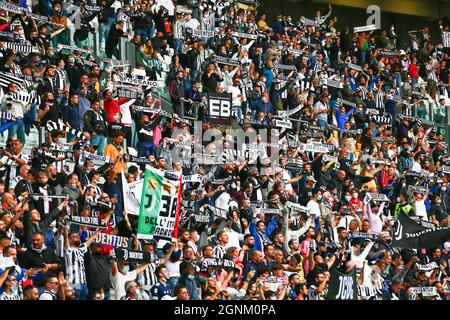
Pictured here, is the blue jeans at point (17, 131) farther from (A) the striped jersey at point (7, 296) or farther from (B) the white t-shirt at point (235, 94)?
(B) the white t-shirt at point (235, 94)

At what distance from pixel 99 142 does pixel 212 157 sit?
2.00 m

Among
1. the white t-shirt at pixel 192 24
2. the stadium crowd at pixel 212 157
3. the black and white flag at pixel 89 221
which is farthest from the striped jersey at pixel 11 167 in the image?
the white t-shirt at pixel 192 24

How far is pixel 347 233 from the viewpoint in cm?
1889

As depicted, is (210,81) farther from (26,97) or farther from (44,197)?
(44,197)

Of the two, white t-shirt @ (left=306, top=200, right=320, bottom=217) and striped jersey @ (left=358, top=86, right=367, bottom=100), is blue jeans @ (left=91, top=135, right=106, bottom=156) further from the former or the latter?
striped jersey @ (left=358, top=86, right=367, bottom=100)

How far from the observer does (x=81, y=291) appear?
14734 millimetres

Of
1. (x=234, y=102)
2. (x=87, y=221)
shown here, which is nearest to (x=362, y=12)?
(x=234, y=102)

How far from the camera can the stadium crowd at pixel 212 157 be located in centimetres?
1519

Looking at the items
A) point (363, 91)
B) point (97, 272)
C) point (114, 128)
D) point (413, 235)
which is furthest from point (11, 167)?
point (363, 91)

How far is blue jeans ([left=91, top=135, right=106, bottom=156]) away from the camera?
662 inches

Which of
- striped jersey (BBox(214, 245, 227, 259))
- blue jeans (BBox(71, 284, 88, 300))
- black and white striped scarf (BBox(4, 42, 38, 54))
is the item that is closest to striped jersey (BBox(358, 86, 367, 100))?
striped jersey (BBox(214, 245, 227, 259))

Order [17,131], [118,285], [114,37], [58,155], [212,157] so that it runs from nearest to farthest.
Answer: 1. [118,285]
2. [58,155]
3. [17,131]
4. [212,157]
5. [114,37]

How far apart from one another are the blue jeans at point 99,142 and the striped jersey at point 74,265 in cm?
225

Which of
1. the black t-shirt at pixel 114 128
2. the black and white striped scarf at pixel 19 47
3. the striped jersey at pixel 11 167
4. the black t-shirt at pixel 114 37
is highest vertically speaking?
the black t-shirt at pixel 114 37
